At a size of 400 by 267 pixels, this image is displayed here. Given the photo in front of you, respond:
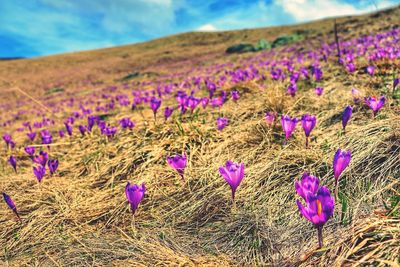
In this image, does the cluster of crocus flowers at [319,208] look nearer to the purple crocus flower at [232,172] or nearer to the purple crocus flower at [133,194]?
the purple crocus flower at [232,172]

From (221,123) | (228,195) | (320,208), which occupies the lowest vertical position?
(228,195)

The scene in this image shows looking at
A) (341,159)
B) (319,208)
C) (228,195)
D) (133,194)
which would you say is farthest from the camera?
(228,195)

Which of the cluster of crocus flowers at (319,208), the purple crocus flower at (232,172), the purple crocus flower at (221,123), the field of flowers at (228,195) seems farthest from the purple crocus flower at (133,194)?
the purple crocus flower at (221,123)

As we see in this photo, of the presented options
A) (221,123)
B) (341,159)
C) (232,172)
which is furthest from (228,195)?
(221,123)

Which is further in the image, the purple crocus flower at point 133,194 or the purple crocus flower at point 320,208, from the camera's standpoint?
the purple crocus flower at point 133,194

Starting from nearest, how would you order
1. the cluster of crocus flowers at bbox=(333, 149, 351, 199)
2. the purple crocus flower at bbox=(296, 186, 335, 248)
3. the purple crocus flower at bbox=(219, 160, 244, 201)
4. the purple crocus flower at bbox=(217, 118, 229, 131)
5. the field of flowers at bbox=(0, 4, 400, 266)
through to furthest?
the purple crocus flower at bbox=(296, 186, 335, 248), the field of flowers at bbox=(0, 4, 400, 266), the cluster of crocus flowers at bbox=(333, 149, 351, 199), the purple crocus flower at bbox=(219, 160, 244, 201), the purple crocus flower at bbox=(217, 118, 229, 131)

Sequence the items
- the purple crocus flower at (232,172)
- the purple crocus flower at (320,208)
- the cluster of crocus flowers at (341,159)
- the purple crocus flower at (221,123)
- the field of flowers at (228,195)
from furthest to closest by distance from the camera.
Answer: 1. the purple crocus flower at (221,123)
2. the purple crocus flower at (232,172)
3. the cluster of crocus flowers at (341,159)
4. the field of flowers at (228,195)
5. the purple crocus flower at (320,208)

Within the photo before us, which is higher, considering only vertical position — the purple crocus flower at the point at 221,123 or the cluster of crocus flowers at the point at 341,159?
the purple crocus flower at the point at 221,123

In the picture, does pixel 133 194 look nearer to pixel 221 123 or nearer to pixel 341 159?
pixel 341 159

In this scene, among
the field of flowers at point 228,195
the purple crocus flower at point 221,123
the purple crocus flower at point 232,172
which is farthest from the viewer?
the purple crocus flower at point 221,123

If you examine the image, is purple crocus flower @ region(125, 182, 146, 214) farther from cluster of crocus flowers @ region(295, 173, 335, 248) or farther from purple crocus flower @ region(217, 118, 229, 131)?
purple crocus flower @ region(217, 118, 229, 131)

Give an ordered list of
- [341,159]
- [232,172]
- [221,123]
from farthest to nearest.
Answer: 1. [221,123]
2. [232,172]
3. [341,159]

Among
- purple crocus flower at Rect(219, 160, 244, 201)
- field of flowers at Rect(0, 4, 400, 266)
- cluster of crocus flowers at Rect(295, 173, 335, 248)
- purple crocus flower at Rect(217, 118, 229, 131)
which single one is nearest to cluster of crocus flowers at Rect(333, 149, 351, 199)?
field of flowers at Rect(0, 4, 400, 266)

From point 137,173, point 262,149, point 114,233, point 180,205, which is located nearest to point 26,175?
point 137,173
